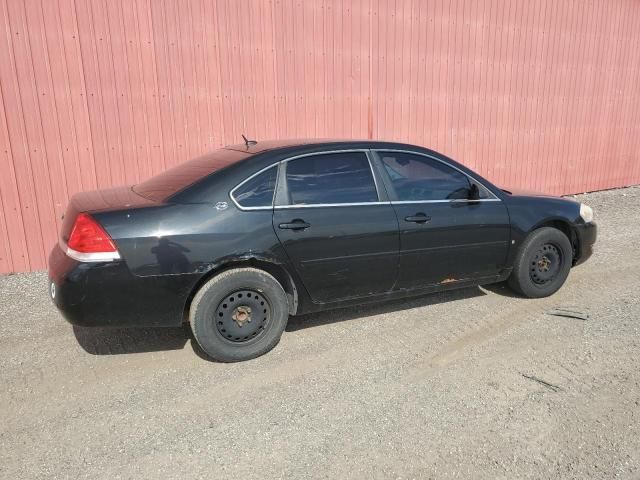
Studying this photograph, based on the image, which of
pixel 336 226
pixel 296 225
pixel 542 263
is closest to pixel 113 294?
pixel 296 225

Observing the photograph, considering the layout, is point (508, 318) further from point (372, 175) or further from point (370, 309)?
point (372, 175)

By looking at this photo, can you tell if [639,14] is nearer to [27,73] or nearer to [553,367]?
[553,367]

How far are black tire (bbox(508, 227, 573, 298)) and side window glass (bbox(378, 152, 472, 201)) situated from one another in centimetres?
83

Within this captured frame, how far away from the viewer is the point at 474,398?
10.5 ft

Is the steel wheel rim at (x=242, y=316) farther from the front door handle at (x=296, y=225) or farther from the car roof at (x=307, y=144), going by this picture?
the car roof at (x=307, y=144)

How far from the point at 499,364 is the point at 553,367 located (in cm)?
35

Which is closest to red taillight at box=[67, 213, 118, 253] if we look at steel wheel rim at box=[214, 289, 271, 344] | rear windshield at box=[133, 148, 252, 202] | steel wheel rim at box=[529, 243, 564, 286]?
rear windshield at box=[133, 148, 252, 202]

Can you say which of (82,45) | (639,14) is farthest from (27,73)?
(639,14)

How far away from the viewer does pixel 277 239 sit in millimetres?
3623

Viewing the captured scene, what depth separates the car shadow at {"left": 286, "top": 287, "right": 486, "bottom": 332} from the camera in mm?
4363

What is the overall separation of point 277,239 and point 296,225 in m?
0.17

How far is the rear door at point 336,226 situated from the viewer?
12.2 feet

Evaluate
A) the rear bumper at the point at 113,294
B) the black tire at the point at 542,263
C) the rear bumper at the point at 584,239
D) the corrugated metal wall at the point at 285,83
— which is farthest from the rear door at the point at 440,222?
the corrugated metal wall at the point at 285,83

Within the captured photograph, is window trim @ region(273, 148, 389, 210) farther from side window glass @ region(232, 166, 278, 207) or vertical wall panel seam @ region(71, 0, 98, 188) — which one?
vertical wall panel seam @ region(71, 0, 98, 188)
